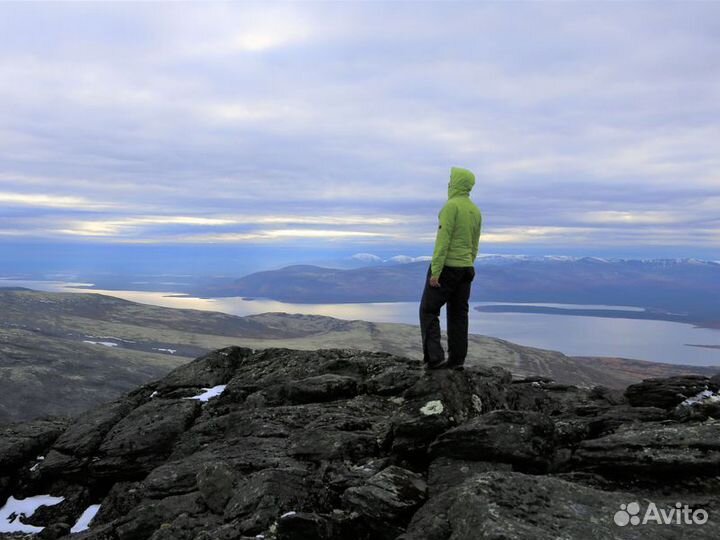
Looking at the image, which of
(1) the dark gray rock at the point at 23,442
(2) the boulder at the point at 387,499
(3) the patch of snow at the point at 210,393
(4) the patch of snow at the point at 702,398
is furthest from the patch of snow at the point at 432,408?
(1) the dark gray rock at the point at 23,442

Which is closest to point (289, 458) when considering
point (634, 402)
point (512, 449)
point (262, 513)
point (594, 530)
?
point (262, 513)

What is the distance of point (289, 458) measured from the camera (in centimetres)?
1513

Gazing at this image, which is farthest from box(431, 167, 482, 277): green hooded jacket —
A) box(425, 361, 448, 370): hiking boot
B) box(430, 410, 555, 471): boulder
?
box(430, 410, 555, 471): boulder

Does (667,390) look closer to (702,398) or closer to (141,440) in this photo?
(702,398)

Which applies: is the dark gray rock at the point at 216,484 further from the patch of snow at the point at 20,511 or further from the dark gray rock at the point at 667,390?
the dark gray rock at the point at 667,390

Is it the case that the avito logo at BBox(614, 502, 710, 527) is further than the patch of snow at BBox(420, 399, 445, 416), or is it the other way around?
the patch of snow at BBox(420, 399, 445, 416)

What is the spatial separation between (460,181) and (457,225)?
1.56 m

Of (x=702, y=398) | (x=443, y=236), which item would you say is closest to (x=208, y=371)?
(x=443, y=236)

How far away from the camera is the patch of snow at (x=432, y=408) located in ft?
46.4

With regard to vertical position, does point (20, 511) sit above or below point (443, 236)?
below

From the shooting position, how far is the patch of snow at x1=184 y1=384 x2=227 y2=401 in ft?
71.2

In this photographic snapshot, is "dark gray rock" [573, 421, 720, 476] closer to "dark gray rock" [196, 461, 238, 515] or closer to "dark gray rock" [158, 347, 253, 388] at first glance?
"dark gray rock" [196, 461, 238, 515]

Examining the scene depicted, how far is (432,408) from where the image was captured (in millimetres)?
14281

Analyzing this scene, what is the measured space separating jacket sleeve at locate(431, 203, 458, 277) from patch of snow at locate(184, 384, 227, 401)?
12081mm
